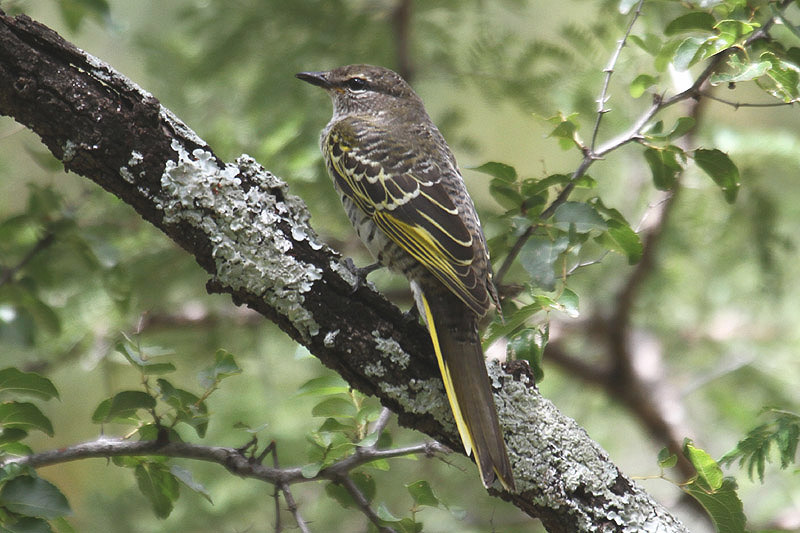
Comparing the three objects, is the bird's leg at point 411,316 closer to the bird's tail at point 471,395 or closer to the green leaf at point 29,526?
A: the bird's tail at point 471,395

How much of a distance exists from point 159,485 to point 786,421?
177cm

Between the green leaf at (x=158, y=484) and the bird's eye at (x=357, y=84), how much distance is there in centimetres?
203

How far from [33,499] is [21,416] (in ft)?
0.75

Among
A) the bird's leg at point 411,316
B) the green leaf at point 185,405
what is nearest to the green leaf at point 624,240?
the bird's leg at point 411,316

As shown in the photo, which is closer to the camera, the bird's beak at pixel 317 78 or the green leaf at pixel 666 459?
the green leaf at pixel 666 459

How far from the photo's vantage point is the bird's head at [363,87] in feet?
11.9

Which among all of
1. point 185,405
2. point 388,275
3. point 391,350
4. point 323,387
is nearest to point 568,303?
point 391,350

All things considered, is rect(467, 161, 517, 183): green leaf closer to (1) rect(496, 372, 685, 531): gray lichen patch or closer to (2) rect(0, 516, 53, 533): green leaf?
(1) rect(496, 372, 685, 531): gray lichen patch

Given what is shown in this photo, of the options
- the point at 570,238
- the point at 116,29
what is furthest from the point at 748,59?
the point at 116,29

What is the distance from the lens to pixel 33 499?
→ 1951 millimetres

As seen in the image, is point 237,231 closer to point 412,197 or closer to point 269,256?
point 269,256

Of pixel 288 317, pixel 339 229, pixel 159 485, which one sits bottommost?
pixel 159 485

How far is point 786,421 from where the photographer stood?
2277 mm

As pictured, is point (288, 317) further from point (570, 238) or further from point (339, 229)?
point (339, 229)
